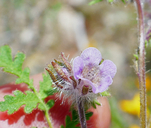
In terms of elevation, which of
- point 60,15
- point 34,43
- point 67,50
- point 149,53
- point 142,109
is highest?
point 60,15

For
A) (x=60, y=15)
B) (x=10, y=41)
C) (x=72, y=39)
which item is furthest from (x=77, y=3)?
(x=10, y=41)

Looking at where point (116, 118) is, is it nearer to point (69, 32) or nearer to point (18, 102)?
point (18, 102)

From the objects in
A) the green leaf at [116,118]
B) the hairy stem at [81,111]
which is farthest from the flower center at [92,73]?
the green leaf at [116,118]

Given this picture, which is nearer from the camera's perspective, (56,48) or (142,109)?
(142,109)

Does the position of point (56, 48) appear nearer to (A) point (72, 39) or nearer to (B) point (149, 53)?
(A) point (72, 39)

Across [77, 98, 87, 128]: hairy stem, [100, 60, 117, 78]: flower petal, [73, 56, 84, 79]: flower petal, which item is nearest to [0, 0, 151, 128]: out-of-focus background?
[77, 98, 87, 128]: hairy stem

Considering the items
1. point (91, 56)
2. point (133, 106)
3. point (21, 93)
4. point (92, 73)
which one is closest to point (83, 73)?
point (92, 73)
